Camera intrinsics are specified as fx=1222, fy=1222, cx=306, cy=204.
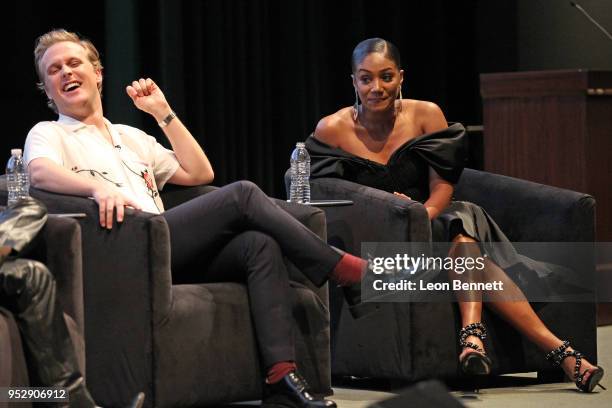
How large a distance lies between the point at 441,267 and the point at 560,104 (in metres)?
1.82

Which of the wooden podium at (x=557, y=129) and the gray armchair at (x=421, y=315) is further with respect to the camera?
the wooden podium at (x=557, y=129)

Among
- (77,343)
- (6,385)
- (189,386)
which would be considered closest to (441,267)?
(189,386)

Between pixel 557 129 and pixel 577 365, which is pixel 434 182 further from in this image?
pixel 557 129

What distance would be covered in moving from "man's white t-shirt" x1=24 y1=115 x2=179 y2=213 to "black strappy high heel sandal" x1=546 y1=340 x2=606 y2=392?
1364 mm

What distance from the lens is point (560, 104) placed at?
5547 millimetres

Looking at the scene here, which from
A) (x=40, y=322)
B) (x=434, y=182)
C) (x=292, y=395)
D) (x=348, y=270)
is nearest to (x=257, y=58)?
(x=434, y=182)

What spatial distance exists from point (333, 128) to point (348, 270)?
896 millimetres

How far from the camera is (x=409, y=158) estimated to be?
→ 4250mm

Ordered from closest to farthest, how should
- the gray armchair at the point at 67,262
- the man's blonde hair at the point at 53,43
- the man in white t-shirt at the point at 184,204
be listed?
the gray armchair at the point at 67,262
the man in white t-shirt at the point at 184,204
the man's blonde hair at the point at 53,43

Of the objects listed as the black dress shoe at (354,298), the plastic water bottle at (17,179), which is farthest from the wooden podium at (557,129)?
the plastic water bottle at (17,179)

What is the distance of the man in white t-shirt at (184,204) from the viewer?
11.3 feet

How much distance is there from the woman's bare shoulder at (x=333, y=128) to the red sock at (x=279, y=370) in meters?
1.08

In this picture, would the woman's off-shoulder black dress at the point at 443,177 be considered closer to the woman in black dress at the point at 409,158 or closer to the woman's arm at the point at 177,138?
the woman in black dress at the point at 409,158
